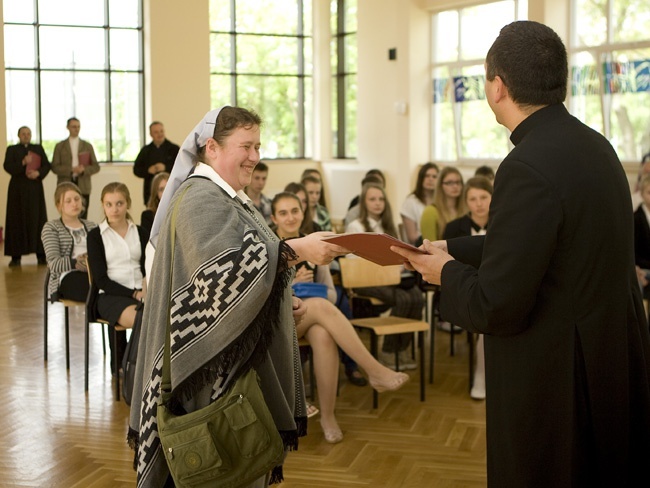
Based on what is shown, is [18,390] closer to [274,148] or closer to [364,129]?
[364,129]

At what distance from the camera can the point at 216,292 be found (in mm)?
2545

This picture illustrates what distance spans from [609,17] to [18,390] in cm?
864

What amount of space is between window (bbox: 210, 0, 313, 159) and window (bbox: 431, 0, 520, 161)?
11.2 feet

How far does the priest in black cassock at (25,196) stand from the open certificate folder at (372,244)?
34.5ft

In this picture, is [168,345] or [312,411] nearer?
[168,345]

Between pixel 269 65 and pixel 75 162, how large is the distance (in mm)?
4698

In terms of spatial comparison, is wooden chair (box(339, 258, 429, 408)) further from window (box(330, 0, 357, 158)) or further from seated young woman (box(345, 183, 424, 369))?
window (box(330, 0, 357, 158))

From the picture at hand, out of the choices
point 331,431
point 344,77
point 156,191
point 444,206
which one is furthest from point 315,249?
point 344,77

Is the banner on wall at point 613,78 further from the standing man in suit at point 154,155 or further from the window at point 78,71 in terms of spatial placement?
the window at point 78,71

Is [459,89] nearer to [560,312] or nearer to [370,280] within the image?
[370,280]

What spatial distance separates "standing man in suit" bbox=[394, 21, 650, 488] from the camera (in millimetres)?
2092

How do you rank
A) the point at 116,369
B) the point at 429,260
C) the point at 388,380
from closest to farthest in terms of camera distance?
the point at 429,260
the point at 388,380
the point at 116,369

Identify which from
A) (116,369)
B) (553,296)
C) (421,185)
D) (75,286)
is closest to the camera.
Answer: (553,296)

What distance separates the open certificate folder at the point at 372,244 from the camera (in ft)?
8.29
